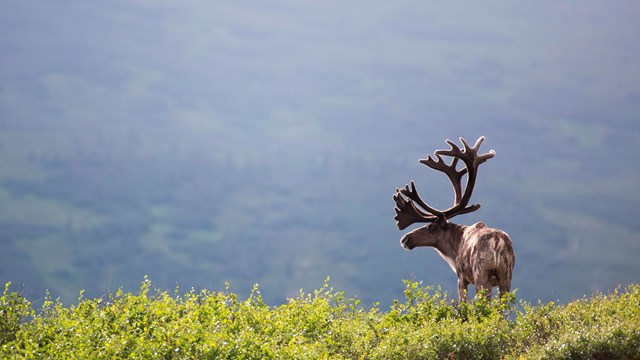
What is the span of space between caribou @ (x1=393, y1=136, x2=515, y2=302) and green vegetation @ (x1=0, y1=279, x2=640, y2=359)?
0.54 metres

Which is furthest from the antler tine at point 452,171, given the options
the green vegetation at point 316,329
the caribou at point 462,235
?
the green vegetation at point 316,329

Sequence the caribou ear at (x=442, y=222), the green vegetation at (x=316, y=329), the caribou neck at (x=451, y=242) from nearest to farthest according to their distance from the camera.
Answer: the green vegetation at (x=316, y=329), the caribou neck at (x=451, y=242), the caribou ear at (x=442, y=222)

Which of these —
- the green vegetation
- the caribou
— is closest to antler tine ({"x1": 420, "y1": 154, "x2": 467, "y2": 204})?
the caribou

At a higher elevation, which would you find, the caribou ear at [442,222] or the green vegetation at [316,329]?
the caribou ear at [442,222]

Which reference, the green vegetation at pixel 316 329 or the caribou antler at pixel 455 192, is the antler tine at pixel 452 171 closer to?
the caribou antler at pixel 455 192

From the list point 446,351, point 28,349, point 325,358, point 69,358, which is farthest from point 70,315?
point 446,351

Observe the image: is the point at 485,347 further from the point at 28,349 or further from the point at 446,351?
the point at 28,349

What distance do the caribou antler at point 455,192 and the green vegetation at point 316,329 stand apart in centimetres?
209

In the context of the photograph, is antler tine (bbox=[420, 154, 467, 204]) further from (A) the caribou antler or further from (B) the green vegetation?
(B) the green vegetation

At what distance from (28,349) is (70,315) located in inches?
78.0

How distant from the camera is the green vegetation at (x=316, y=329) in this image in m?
12.4

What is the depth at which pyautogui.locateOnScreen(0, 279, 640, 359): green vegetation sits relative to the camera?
1245 centimetres

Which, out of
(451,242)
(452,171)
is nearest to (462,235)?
(451,242)

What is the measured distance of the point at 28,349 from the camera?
13.5m
